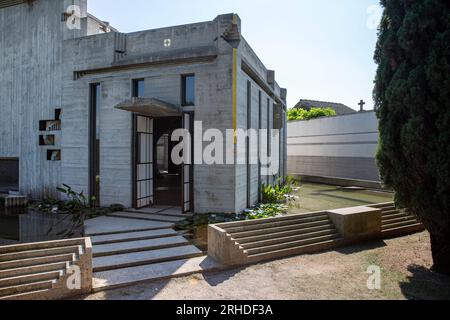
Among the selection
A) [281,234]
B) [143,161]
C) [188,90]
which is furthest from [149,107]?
[281,234]

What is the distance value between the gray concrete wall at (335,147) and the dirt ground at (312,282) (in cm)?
1330

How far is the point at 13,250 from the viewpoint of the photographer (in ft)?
15.7

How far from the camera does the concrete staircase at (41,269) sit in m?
4.40

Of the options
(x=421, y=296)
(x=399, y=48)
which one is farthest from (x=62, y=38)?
(x=421, y=296)

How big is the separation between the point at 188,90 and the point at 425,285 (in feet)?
28.2

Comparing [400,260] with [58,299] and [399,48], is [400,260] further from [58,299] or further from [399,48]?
[58,299]

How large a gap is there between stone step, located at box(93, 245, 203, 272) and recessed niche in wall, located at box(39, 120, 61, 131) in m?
8.25

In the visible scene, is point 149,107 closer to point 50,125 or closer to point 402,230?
point 50,125

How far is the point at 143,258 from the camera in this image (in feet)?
20.0

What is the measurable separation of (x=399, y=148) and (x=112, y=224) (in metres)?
7.72

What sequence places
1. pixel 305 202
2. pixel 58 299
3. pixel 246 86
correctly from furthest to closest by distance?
pixel 305 202 → pixel 246 86 → pixel 58 299

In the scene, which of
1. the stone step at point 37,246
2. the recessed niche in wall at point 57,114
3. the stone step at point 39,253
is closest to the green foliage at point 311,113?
the recessed niche in wall at point 57,114

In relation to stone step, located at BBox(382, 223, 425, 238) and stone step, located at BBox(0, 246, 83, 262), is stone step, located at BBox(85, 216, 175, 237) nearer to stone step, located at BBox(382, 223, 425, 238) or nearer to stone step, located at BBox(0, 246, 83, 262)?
stone step, located at BBox(0, 246, 83, 262)

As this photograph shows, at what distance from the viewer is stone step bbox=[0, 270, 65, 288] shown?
173 inches
